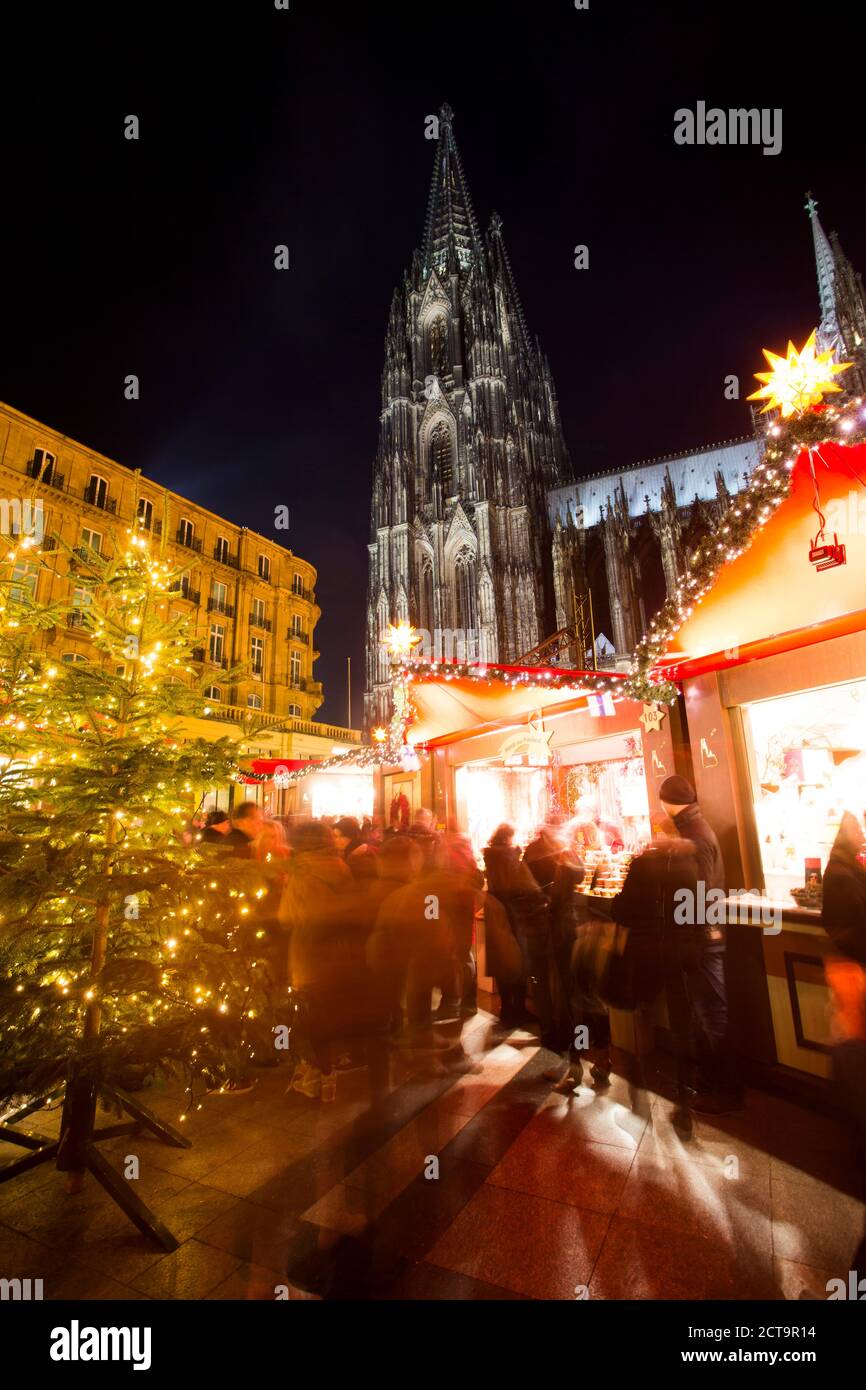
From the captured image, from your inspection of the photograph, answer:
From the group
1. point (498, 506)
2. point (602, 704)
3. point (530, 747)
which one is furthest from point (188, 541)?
point (602, 704)

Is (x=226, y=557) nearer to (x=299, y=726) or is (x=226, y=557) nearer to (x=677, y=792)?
(x=299, y=726)

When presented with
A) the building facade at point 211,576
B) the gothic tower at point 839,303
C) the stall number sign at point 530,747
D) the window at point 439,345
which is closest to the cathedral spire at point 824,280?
the gothic tower at point 839,303

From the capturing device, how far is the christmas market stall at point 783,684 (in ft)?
13.6

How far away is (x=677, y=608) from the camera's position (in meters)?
5.30

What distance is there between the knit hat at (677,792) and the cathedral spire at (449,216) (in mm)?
55107

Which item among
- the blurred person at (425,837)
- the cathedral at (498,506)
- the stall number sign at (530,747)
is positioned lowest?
the blurred person at (425,837)

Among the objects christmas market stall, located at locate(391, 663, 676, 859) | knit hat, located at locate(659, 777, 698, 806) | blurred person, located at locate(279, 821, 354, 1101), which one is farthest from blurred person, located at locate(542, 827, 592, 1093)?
blurred person, located at locate(279, 821, 354, 1101)

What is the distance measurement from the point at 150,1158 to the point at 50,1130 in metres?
1.17

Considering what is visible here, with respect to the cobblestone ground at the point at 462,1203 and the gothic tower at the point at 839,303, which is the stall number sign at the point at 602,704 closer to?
the cobblestone ground at the point at 462,1203

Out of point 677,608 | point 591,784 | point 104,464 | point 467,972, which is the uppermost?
point 104,464

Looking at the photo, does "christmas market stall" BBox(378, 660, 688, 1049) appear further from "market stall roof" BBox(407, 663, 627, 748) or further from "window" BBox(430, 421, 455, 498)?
"window" BBox(430, 421, 455, 498)

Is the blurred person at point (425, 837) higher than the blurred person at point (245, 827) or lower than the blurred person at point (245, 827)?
lower
